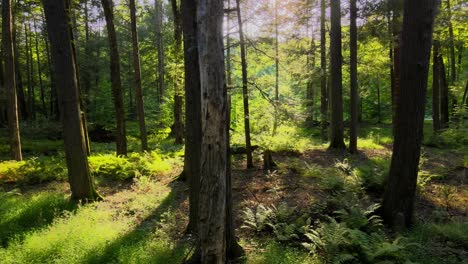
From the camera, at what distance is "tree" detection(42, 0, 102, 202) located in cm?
744

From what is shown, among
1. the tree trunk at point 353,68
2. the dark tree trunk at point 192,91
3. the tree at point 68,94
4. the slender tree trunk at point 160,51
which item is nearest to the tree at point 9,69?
the tree at point 68,94

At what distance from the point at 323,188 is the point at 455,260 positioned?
11.5 feet

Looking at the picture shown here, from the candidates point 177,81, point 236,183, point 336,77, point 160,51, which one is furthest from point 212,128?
point 160,51

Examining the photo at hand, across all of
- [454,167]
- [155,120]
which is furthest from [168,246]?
[155,120]

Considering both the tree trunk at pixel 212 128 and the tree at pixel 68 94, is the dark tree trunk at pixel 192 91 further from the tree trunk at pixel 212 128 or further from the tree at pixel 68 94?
the tree at pixel 68 94

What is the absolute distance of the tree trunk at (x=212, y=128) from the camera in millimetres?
4285

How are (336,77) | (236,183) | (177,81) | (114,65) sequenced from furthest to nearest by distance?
(336,77) < (114,65) < (177,81) < (236,183)

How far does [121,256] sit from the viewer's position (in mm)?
5262

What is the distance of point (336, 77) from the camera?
13.5 m

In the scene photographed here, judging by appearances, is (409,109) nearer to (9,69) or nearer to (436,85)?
(9,69)

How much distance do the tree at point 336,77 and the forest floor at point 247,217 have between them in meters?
2.98

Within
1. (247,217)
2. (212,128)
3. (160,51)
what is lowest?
(247,217)

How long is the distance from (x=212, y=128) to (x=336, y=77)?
1041 cm

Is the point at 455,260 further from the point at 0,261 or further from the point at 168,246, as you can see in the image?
the point at 0,261
